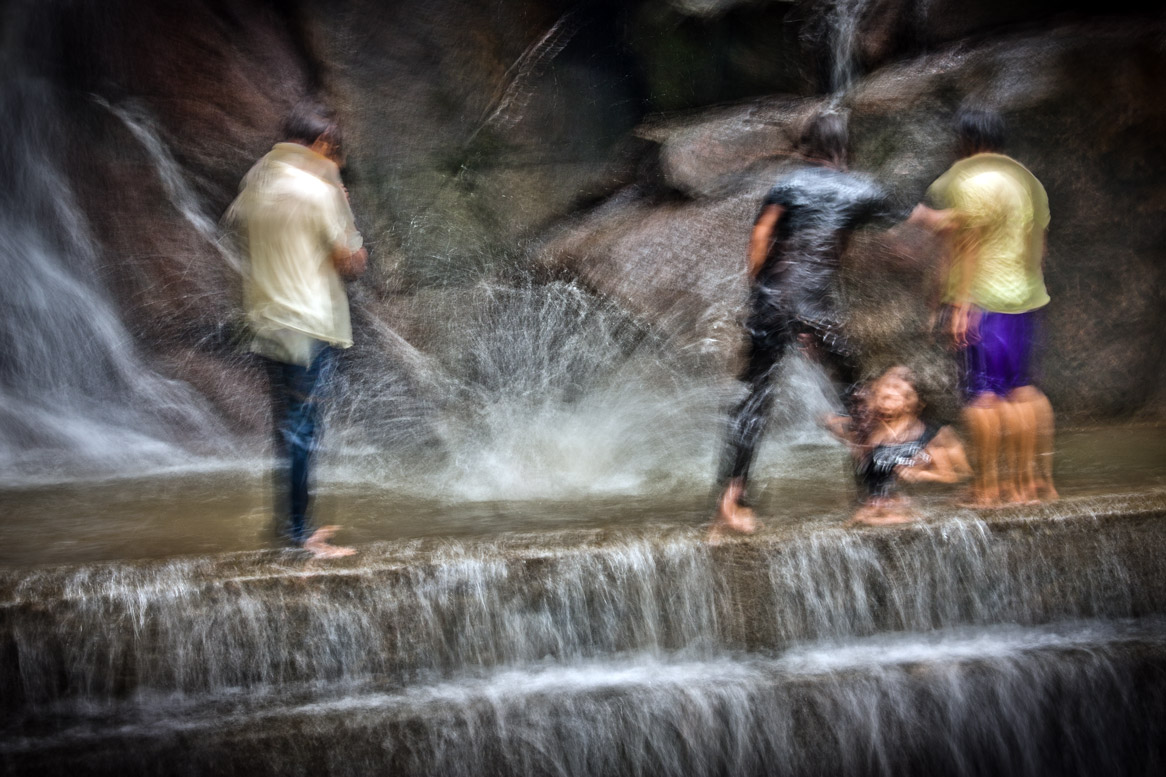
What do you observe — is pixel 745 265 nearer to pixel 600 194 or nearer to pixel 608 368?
pixel 608 368

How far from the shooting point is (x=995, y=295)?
4.42 meters

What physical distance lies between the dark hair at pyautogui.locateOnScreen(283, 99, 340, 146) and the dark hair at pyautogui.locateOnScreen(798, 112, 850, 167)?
1832mm

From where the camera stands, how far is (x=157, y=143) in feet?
25.7

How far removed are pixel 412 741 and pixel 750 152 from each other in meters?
4.95

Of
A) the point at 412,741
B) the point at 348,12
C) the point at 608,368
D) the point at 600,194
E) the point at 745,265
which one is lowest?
the point at 412,741

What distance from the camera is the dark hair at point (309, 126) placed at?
4.06m

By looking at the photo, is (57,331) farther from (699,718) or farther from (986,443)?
(986,443)

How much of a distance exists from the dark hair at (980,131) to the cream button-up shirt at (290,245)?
2494 mm

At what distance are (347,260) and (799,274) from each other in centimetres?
175

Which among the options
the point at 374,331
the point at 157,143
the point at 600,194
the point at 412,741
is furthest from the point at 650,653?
the point at 157,143

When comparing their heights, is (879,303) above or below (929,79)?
below

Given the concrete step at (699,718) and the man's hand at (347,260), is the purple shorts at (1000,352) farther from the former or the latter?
the man's hand at (347,260)

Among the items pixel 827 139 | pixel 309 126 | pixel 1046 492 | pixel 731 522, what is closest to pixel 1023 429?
pixel 1046 492

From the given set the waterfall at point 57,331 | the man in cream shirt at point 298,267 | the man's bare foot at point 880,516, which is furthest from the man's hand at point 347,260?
the waterfall at point 57,331
